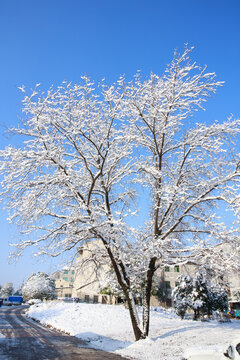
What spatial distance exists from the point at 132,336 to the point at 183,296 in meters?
15.0

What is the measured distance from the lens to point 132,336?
602 inches

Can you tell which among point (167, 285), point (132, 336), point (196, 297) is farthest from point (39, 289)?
point (132, 336)

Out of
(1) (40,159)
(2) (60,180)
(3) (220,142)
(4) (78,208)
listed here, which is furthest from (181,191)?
(1) (40,159)

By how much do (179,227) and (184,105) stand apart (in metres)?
6.38

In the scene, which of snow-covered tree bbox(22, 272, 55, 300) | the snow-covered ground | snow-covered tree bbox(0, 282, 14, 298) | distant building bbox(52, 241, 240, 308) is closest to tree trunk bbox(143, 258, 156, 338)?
the snow-covered ground

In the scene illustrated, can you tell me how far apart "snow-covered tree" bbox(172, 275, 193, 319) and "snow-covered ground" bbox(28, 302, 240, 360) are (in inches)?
270

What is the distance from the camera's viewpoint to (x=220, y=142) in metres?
11.8

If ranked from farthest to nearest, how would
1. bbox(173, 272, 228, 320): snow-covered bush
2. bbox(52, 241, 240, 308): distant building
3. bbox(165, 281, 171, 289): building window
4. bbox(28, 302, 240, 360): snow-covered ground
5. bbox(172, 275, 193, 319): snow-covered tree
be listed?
bbox(165, 281, 171, 289): building window < bbox(172, 275, 193, 319): snow-covered tree < bbox(173, 272, 228, 320): snow-covered bush < bbox(52, 241, 240, 308): distant building < bbox(28, 302, 240, 360): snow-covered ground

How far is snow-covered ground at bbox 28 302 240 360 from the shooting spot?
10.4m

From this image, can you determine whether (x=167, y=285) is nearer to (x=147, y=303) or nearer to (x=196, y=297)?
(x=196, y=297)

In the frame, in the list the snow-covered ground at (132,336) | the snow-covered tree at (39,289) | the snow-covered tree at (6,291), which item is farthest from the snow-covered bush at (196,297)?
the snow-covered tree at (6,291)

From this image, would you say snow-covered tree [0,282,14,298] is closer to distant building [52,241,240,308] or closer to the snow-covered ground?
distant building [52,241,240,308]

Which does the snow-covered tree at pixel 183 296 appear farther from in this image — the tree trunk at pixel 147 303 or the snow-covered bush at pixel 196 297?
the tree trunk at pixel 147 303

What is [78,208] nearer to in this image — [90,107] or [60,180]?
[60,180]
